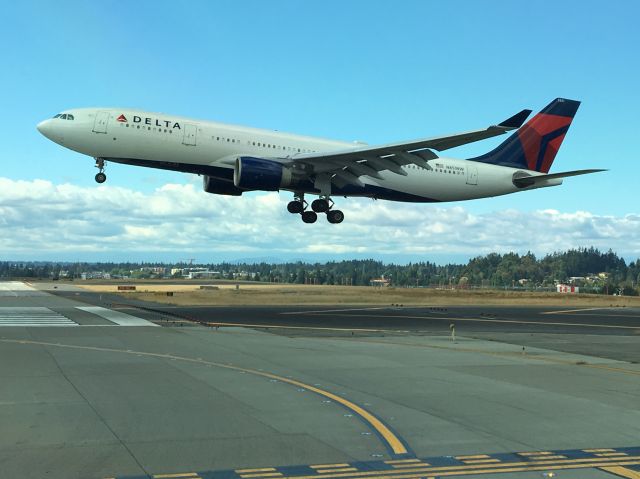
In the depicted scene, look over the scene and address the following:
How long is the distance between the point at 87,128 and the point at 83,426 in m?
30.3

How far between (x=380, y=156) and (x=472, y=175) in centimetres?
1185

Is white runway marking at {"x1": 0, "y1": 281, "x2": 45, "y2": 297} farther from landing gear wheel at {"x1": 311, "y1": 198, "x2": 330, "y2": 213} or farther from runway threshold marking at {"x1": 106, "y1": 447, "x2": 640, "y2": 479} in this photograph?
runway threshold marking at {"x1": 106, "y1": 447, "x2": 640, "y2": 479}

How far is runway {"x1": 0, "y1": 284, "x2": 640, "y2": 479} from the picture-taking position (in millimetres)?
8977

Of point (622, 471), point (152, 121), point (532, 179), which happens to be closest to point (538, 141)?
point (532, 179)

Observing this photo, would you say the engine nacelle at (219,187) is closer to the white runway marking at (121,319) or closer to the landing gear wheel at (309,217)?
the landing gear wheel at (309,217)

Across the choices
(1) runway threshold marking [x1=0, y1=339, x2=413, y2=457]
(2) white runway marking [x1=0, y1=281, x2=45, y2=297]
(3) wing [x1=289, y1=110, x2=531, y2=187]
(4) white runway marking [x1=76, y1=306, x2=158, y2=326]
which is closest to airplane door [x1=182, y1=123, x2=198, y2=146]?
(3) wing [x1=289, y1=110, x2=531, y2=187]

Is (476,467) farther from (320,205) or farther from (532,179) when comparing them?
(532,179)

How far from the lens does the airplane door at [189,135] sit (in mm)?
39375

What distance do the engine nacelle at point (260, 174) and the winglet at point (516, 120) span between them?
1264 centimetres

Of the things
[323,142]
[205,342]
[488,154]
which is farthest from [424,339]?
[488,154]

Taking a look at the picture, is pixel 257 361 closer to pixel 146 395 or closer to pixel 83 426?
pixel 146 395

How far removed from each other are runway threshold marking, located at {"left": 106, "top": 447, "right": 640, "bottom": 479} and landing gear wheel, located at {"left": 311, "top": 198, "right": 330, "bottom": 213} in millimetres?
37970

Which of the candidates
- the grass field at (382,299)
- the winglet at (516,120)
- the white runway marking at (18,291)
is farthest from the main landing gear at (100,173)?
the white runway marking at (18,291)

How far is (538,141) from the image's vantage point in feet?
172
